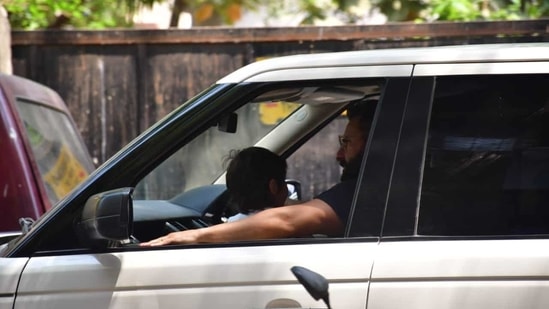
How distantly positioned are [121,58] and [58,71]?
643mm

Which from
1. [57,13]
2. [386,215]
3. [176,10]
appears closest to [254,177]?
[386,215]

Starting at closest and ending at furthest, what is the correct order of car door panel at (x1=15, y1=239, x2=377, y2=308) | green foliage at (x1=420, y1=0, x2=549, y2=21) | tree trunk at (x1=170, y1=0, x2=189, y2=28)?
car door panel at (x1=15, y1=239, x2=377, y2=308)
green foliage at (x1=420, y1=0, x2=549, y2=21)
tree trunk at (x1=170, y1=0, x2=189, y2=28)

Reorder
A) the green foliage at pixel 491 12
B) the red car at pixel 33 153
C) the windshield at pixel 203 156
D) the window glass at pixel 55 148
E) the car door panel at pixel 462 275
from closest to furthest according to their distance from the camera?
the car door panel at pixel 462 275, the red car at pixel 33 153, the window glass at pixel 55 148, the windshield at pixel 203 156, the green foliage at pixel 491 12

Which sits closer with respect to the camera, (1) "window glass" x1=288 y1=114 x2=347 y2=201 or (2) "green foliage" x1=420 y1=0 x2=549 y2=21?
(1) "window glass" x1=288 y1=114 x2=347 y2=201

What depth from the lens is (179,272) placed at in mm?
Answer: 3041

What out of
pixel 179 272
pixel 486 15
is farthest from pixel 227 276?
pixel 486 15

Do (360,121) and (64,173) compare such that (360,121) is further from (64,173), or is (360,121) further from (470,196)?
(64,173)

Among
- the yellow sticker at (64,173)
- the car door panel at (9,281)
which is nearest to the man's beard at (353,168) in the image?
the car door panel at (9,281)

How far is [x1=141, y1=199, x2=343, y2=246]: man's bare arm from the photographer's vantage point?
127 inches

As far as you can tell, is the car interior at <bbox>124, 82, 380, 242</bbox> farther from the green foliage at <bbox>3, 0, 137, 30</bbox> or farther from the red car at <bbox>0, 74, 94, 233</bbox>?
the green foliage at <bbox>3, 0, 137, 30</bbox>

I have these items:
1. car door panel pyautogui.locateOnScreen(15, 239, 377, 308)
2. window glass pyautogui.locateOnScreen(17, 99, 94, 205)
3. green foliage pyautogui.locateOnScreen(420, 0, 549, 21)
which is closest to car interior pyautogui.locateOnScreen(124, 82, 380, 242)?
car door panel pyautogui.locateOnScreen(15, 239, 377, 308)

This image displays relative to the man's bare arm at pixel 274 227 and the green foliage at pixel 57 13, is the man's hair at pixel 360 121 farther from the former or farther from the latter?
the green foliage at pixel 57 13

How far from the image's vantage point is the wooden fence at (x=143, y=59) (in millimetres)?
8102

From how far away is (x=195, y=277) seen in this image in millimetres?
3031
